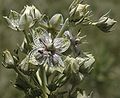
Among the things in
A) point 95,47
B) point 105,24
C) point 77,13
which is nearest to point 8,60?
point 77,13

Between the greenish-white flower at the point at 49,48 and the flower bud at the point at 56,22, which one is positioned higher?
the flower bud at the point at 56,22

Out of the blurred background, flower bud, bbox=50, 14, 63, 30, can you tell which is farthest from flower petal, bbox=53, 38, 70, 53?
the blurred background

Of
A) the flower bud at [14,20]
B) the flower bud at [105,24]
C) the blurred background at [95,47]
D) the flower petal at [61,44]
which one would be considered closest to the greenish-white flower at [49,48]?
the flower petal at [61,44]

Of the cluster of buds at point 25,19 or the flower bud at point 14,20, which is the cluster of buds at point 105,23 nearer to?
the cluster of buds at point 25,19

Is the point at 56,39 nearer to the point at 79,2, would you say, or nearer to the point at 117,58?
the point at 79,2

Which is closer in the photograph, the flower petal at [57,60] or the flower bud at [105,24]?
the flower petal at [57,60]

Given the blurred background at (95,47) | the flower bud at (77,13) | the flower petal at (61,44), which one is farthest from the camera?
the blurred background at (95,47)

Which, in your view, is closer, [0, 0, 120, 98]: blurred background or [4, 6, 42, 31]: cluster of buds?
[4, 6, 42, 31]: cluster of buds

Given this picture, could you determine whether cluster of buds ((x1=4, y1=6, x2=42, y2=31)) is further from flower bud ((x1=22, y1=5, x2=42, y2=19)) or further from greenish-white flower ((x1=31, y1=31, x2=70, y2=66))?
greenish-white flower ((x1=31, y1=31, x2=70, y2=66))

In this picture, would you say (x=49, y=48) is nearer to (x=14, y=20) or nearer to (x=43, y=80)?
(x=43, y=80)
